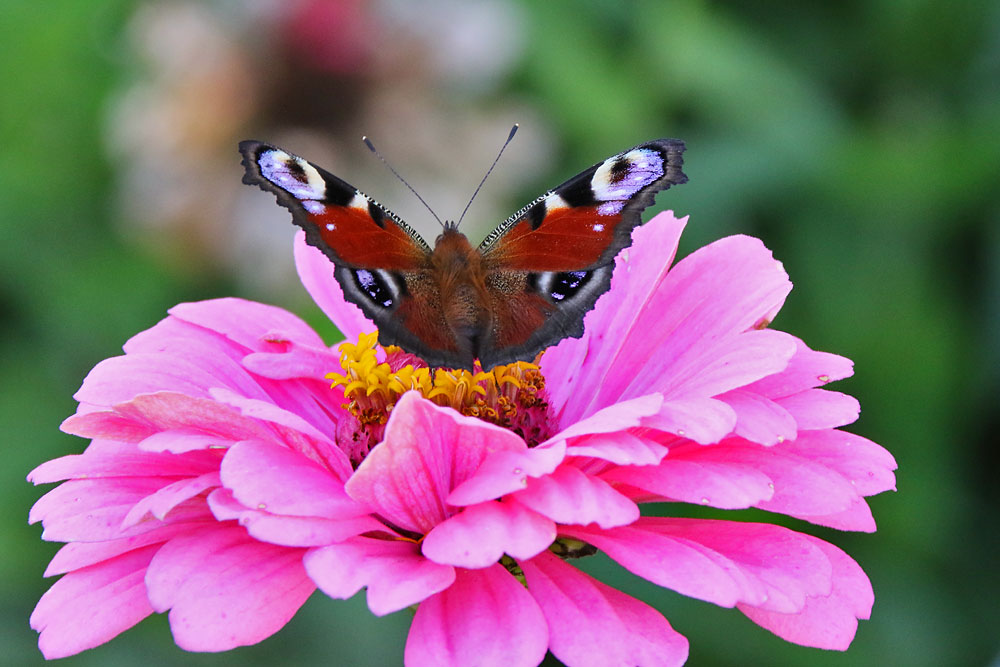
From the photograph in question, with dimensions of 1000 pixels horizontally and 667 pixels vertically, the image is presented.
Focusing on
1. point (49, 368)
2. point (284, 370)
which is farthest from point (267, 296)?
point (284, 370)

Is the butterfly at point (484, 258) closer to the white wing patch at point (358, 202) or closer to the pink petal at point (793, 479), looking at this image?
the white wing patch at point (358, 202)

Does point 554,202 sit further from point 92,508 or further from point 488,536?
point 92,508

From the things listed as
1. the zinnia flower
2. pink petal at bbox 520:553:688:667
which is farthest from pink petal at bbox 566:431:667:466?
pink petal at bbox 520:553:688:667

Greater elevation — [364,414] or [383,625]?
[364,414]

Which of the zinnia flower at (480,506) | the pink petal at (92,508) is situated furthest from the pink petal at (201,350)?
the pink petal at (92,508)

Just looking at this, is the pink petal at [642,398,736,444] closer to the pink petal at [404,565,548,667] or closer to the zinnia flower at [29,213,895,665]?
the zinnia flower at [29,213,895,665]

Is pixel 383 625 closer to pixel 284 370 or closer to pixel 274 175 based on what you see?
pixel 284 370

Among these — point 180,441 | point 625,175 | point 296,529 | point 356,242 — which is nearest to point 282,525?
point 296,529
